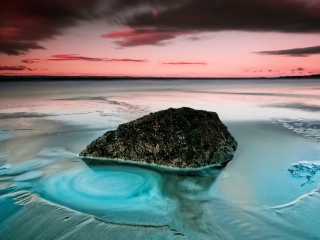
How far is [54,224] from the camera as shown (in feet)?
9.46

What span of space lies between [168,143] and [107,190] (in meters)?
1.49

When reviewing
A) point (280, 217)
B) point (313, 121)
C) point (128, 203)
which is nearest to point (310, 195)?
point (280, 217)

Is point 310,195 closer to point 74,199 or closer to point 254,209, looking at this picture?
point 254,209

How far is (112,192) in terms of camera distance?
12.0 feet

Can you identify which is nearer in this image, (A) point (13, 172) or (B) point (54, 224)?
(B) point (54, 224)

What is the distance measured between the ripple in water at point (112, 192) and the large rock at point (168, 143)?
0.41 metres

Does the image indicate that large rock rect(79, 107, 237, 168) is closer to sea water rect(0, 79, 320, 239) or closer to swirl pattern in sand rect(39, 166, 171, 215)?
sea water rect(0, 79, 320, 239)

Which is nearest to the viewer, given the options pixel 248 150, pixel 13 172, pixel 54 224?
pixel 54 224

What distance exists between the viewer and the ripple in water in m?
3.16

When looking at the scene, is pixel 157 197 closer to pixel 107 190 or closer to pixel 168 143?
pixel 107 190

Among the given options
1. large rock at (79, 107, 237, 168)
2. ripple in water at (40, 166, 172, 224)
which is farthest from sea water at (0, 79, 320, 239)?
large rock at (79, 107, 237, 168)

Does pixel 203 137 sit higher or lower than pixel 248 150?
higher

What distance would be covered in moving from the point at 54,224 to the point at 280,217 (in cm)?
236

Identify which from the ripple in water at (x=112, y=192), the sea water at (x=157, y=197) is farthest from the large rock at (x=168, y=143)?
the ripple in water at (x=112, y=192)
